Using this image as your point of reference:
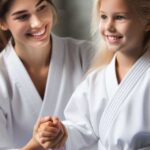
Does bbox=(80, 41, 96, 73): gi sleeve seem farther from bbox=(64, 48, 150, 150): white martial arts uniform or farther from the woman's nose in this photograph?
the woman's nose

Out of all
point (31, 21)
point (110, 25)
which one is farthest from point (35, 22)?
point (110, 25)

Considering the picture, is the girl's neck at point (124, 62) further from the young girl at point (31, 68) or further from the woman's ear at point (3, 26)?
the woman's ear at point (3, 26)

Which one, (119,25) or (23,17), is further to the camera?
(23,17)

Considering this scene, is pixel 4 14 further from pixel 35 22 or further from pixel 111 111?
pixel 111 111

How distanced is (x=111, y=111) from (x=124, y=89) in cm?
6

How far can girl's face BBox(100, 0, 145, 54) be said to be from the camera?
89 centimetres

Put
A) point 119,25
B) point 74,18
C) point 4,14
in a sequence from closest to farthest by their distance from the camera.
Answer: point 119,25 < point 4,14 < point 74,18

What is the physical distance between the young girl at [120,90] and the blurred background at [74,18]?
0.33 m

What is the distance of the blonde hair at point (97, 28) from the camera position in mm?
891

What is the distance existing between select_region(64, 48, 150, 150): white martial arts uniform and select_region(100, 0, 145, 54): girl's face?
5 cm

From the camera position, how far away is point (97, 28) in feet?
3.49

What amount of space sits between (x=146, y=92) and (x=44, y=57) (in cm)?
38

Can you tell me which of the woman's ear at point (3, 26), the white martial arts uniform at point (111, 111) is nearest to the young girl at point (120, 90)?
the white martial arts uniform at point (111, 111)

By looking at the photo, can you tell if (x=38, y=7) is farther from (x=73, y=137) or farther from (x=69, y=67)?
(x=73, y=137)
